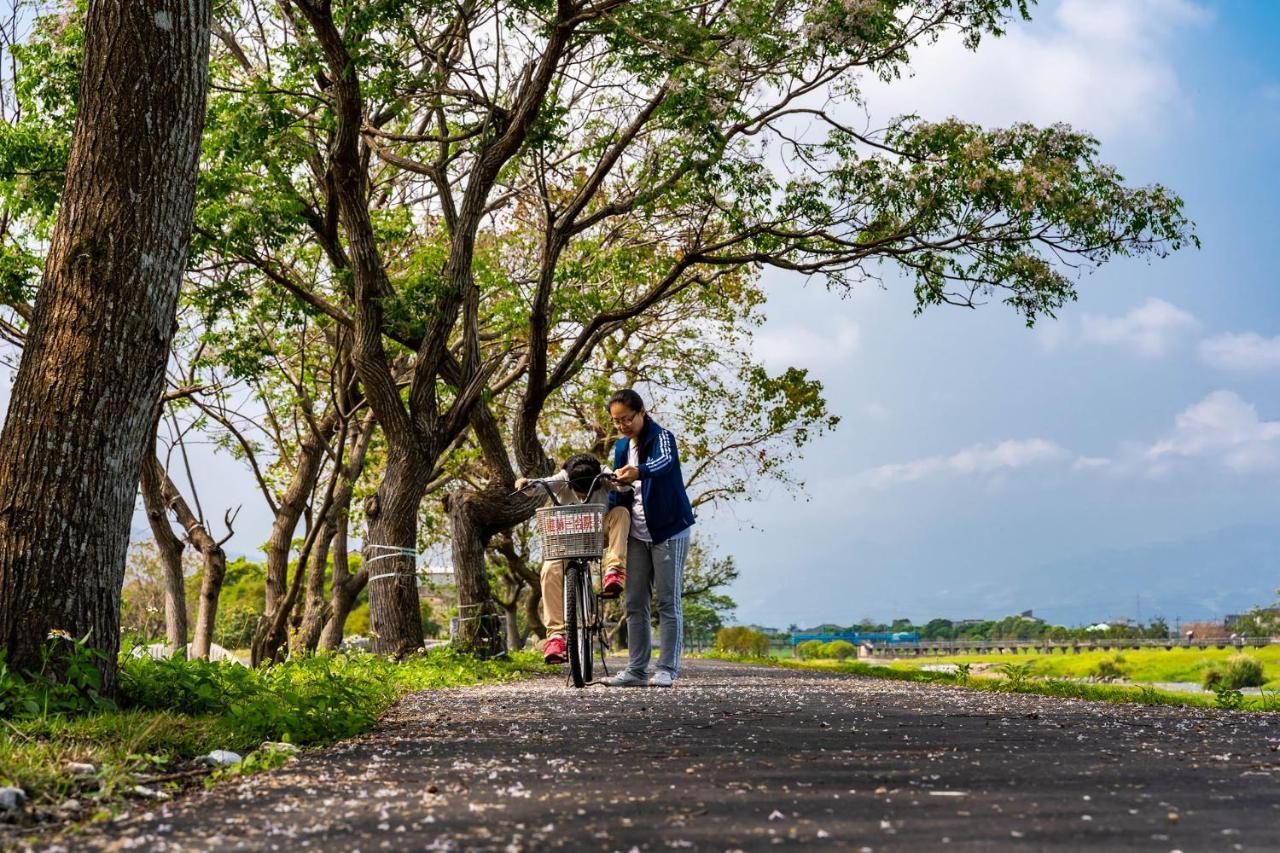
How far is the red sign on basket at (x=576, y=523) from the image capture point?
891 cm

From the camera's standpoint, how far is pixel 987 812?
3.71m

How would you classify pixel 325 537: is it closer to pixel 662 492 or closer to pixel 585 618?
pixel 585 618

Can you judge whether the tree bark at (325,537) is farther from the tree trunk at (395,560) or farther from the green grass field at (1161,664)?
the green grass field at (1161,664)

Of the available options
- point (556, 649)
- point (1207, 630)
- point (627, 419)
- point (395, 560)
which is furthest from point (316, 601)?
point (1207, 630)

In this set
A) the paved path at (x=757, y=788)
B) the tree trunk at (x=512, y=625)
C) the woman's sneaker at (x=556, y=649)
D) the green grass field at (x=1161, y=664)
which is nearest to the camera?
the paved path at (x=757, y=788)

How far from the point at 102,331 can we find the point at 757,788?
394 cm

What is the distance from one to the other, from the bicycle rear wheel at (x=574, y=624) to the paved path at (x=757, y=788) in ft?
6.95

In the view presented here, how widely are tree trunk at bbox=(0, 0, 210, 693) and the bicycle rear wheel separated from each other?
376 centimetres

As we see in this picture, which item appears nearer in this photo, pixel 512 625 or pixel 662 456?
pixel 662 456

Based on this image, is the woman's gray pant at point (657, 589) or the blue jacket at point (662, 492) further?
the woman's gray pant at point (657, 589)

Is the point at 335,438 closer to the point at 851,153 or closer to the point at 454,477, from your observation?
the point at 454,477

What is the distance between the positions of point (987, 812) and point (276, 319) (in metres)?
15.7

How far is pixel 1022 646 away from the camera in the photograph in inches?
2026

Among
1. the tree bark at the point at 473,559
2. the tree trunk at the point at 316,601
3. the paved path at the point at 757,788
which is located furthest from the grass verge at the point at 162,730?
the tree trunk at the point at 316,601
